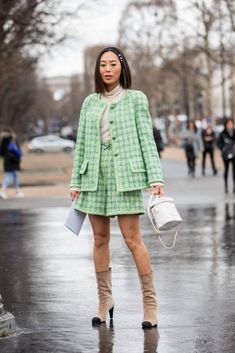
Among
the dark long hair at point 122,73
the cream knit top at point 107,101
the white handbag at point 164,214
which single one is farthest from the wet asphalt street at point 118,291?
the dark long hair at point 122,73

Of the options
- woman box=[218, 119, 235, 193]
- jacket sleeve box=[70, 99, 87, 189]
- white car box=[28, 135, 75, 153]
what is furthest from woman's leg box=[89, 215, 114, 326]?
white car box=[28, 135, 75, 153]

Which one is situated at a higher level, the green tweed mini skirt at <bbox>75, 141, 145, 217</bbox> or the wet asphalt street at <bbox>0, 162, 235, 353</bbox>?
the green tweed mini skirt at <bbox>75, 141, 145, 217</bbox>

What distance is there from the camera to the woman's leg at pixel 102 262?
7.29m

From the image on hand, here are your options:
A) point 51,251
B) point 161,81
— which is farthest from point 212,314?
point 161,81

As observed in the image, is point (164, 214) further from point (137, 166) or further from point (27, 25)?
point (27, 25)

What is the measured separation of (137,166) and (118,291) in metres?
1.89

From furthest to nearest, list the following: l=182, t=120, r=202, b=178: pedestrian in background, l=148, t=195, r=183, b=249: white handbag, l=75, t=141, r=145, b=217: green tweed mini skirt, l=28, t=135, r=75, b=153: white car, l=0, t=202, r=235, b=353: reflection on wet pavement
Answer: l=28, t=135, r=75, b=153: white car
l=182, t=120, r=202, b=178: pedestrian in background
l=75, t=141, r=145, b=217: green tweed mini skirt
l=148, t=195, r=183, b=249: white handbag
l=0, t=202, r=235, b=353: reflection on wet pavement

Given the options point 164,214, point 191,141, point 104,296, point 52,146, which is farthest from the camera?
point 52,146

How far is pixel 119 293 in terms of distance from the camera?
859 cm

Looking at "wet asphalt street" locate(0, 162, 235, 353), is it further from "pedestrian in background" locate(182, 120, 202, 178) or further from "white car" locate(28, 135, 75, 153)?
"white car" locate(28, 135, 75, 153)

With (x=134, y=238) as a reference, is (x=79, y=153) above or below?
above

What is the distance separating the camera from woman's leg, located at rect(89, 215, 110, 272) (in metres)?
7.29

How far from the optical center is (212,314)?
7.55 m

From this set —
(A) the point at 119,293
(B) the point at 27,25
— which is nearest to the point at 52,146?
(B) the point at 27,25
